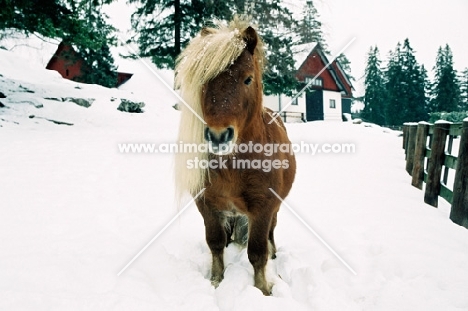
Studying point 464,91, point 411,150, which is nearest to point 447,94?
point 464,91

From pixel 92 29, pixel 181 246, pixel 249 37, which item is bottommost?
pixel 181 246

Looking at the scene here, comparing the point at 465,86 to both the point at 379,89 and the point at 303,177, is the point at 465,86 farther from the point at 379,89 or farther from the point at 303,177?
the point at 303,177

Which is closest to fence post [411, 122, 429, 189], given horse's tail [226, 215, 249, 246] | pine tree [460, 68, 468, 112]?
horse's tail [226, 215, 249, 246]

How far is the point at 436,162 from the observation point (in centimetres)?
478

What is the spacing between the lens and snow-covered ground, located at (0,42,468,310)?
2.22 meters

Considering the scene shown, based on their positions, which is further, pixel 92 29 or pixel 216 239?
pixel 92 29

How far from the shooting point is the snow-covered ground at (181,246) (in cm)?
222

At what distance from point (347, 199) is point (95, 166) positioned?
4.58 meters

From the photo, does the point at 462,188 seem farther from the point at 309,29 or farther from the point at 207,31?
the point at 309,29

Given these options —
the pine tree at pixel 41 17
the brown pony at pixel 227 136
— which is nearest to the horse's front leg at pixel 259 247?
the brown pony at pixel 227 136

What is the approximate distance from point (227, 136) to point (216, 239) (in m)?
1.14

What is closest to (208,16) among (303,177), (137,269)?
(303,177)

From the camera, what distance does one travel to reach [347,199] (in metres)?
4.92

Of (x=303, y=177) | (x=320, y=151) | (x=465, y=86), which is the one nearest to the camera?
(x=303, y=177)
